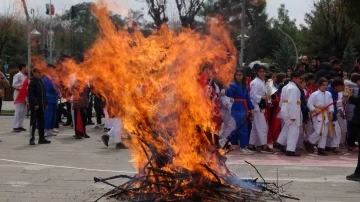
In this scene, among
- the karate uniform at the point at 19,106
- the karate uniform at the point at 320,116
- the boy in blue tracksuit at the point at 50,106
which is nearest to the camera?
the karate uniform at the point at 320,116

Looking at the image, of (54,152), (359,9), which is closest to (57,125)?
(54,152)

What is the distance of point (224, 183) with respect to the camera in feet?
23.3

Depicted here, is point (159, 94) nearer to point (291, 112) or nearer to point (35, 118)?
point (291, 112)

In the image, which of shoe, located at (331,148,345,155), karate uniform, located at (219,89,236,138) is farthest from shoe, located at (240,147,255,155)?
shoe, located at (331,148,345,155)

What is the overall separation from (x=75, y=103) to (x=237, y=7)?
591cm

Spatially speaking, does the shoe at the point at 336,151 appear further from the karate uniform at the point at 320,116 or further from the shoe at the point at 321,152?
the karate uniform at the point at 320,116

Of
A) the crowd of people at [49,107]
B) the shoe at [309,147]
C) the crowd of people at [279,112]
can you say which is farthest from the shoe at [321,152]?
the crowd of people at [49,107]

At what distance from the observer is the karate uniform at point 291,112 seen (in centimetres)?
1193

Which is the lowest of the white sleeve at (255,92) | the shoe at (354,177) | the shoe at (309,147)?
the shoe at (354,177)

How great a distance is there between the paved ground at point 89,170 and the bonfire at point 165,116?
40.4 inches

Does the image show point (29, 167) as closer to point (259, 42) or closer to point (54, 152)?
point (54, 152)

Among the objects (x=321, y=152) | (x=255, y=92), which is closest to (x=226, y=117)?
(x=255, y=92)

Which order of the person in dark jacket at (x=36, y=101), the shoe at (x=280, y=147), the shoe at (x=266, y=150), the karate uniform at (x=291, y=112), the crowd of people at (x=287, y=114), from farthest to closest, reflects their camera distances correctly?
1. the person in dark jacket at (x=36, y=101)
2. the shoe at (x=266, y=150)
3. the shoe at (x=280, y=147)
4. the crowd of people at (x=287, y=114)
5. the karate uniform at (x=291, y=112)

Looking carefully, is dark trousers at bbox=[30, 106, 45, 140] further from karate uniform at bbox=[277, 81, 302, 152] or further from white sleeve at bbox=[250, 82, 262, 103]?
karate uniform at bbox=[277, 81, 302, 152]
